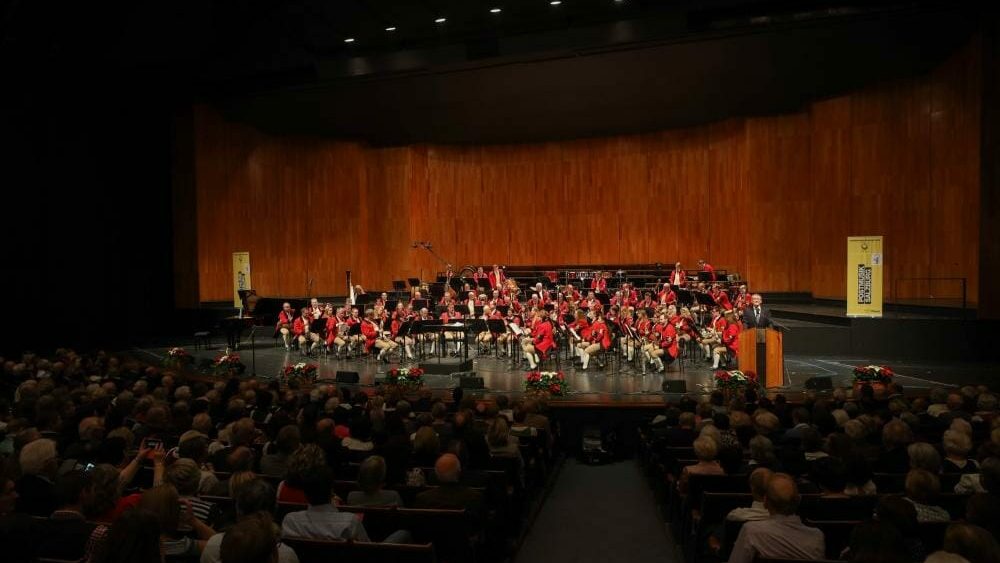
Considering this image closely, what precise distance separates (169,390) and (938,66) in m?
17.8

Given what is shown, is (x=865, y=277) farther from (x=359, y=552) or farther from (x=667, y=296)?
(x=359, y=552)

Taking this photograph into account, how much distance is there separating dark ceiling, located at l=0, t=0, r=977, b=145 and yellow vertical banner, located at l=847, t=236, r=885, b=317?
4.57 m

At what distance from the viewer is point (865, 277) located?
13977 mm

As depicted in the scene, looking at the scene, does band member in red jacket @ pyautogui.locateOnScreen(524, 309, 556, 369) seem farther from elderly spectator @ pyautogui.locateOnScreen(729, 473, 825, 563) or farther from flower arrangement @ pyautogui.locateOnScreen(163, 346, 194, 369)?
elderly spectator @ pyautogui.locateOnScreen(729, 473, 825, 563)

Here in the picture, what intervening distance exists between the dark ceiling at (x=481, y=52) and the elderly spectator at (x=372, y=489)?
13.2m

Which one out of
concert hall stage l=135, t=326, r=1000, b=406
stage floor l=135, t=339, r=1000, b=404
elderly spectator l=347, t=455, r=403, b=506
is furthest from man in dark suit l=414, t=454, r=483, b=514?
stage floor l=135, t=339, r=1000, b=404

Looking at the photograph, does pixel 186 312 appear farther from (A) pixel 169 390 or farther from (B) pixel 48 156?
(A) pixel 169 390

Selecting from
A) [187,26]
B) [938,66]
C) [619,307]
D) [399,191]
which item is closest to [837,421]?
[619,307]

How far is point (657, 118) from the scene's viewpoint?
22016 millimetres

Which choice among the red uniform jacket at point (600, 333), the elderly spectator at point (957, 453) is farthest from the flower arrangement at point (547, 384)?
the elderly spectator at point (957, 453)

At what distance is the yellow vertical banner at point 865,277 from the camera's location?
1379cm

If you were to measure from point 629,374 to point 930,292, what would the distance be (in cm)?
922

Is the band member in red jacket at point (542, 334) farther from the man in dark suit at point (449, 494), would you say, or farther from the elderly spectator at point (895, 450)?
the man in dark suit at point (449, 494)

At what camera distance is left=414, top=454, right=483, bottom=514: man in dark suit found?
161 inches
